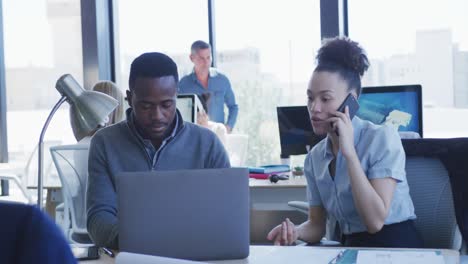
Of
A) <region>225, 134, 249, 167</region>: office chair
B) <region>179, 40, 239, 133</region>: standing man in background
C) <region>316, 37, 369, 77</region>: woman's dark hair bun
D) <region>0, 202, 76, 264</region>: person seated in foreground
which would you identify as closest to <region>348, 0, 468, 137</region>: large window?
<region>179, 40, 239, 133</region>: standing man in background

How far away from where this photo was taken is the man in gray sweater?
1.92 m

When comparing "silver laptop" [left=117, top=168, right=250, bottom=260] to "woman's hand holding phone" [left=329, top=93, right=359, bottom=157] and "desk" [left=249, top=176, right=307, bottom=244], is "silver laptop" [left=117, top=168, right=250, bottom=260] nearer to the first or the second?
"woman's hand holding phone" [left=329, top=93, right=359, bottom=157]

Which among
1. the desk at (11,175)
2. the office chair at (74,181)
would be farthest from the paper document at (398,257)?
the desk at (11,175)

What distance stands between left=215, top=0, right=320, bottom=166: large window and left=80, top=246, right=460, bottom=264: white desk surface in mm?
4025

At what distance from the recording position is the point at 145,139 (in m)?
1.97

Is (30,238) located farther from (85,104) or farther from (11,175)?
(11,175)

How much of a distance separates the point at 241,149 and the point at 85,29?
2616mm

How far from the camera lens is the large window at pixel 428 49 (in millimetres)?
5215

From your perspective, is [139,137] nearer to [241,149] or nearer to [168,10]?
[241,149]

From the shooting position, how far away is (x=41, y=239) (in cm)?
62

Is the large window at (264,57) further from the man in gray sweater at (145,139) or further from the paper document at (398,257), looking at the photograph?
the paper document at (398,257)

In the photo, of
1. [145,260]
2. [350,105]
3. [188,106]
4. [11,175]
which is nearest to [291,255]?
[350,105]

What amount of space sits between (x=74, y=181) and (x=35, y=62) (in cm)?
361

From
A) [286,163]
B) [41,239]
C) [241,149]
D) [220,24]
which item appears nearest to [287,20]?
[220,24]
